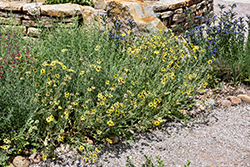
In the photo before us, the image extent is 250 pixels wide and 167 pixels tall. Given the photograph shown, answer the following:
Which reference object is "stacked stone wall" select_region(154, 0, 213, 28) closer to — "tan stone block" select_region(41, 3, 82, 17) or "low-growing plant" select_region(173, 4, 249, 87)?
"low-growing plant" select_region(173, 4, 249, 87)

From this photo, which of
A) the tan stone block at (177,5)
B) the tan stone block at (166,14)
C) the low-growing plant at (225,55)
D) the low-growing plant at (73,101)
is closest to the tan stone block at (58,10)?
the low-growing plant at (73,101)

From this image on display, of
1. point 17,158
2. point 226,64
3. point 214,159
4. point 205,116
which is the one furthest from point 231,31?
point 17,158

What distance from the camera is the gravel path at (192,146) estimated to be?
105 inches

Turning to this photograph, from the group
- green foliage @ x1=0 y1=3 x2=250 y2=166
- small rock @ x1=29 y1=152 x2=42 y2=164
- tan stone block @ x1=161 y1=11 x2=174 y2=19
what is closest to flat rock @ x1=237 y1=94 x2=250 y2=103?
green foliage @ x1=0 y1=3 x2=250 y2=166

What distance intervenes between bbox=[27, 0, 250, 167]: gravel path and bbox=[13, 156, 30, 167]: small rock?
8 cm

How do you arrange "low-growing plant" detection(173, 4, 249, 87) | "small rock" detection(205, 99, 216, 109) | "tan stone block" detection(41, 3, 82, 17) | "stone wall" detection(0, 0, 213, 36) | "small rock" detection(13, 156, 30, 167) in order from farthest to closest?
"tan stone block" detection(41, 3, 82, 17) < "stone wall" detection(0, 0, 213, 36) < "low-growing plant" detection(173, 4, 249, 87) < "small rock" detection(205, 99, 216, 109) < "small rock" detection(13, 156, 30, 167)

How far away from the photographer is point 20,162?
2.47m

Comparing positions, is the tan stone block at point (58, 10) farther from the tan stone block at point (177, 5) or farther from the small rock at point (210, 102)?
the small rock at point (210, 102)

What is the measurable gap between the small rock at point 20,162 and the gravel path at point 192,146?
82 millimetres

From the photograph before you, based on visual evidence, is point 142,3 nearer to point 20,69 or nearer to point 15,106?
point 20,69

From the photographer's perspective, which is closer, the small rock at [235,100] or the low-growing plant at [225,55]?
the small rock at [235,100]

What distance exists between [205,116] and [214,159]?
93 cm

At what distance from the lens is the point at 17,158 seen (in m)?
2.50

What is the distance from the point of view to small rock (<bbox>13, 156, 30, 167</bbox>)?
2463mm
